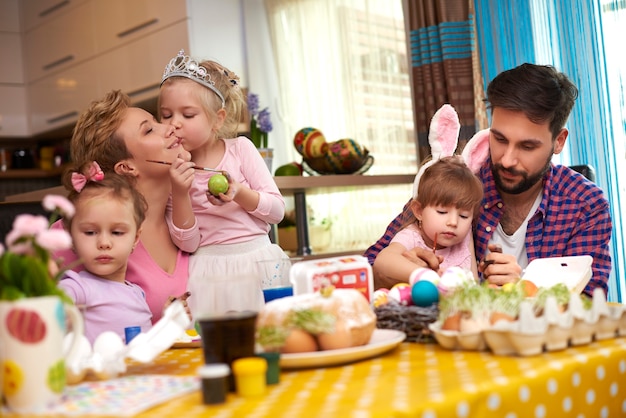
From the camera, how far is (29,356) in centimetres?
83

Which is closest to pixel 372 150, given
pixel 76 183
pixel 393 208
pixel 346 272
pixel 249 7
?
pixel 393 208

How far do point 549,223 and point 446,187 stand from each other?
0.36 meters

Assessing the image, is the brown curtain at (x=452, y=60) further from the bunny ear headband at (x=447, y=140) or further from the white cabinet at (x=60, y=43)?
the white cabinet at (x=60, y=43)

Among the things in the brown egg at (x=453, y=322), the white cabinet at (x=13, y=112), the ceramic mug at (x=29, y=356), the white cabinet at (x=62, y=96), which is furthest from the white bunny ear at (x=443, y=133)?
the white cabinet at (x=13, y=112)

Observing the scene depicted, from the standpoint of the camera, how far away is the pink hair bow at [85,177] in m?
1.59

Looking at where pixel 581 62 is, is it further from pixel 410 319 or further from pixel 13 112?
pixel 13 112

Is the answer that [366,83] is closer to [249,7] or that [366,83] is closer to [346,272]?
[249,7]

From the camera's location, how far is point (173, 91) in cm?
205

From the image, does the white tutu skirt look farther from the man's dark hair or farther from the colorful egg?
the man's dark hair

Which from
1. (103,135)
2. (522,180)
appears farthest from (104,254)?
(522,180)

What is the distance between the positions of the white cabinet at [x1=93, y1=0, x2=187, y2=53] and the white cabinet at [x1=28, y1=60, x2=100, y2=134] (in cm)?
23

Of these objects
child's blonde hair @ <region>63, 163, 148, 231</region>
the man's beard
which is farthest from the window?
child's blonde hair @ <region>63, 163, 148, 231</region>

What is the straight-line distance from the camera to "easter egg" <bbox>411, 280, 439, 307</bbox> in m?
1.23

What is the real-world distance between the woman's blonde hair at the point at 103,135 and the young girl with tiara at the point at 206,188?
15cm
